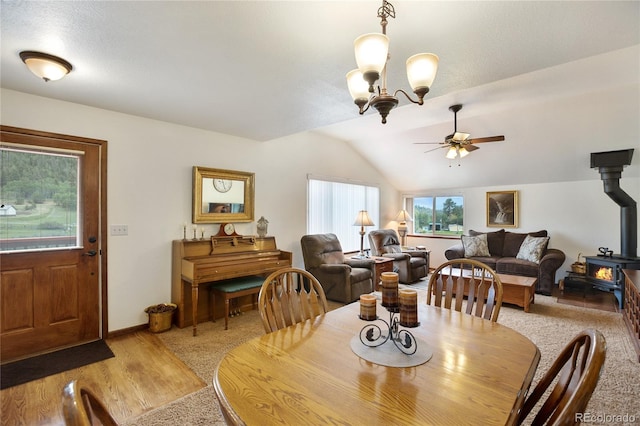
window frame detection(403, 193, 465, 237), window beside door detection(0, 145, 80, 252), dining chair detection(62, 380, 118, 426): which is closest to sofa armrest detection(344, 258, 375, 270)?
window frame detection(403, 193, 465, 237)

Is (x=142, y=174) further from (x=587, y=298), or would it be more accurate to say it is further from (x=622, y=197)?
(x=622, y=197)

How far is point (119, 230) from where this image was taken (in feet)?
10.3

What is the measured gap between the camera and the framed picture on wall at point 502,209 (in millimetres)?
5945

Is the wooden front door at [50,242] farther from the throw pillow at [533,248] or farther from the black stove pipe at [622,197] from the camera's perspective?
the black stove pipe at [622,197]

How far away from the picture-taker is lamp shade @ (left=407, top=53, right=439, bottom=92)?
1450 millimetres

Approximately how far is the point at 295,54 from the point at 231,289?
2.56 m

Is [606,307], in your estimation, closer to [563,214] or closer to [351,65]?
[563,214]

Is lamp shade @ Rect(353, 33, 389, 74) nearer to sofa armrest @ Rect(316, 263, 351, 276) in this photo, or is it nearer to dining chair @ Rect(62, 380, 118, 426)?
dining chair @ Rect(62, 380, 118, 426)

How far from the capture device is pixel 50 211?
9.30ft

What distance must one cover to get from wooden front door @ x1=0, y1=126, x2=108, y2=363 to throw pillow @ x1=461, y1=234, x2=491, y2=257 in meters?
5.78

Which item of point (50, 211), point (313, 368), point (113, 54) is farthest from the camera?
point (50, 211)

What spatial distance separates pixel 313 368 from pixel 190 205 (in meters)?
3.07

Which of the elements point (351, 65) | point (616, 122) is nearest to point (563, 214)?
point (616, 122)

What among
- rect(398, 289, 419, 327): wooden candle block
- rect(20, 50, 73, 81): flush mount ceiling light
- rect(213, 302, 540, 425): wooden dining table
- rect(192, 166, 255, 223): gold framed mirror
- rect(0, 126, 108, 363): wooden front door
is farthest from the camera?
rect(192, 166, 255, 223): gold framed mirror
